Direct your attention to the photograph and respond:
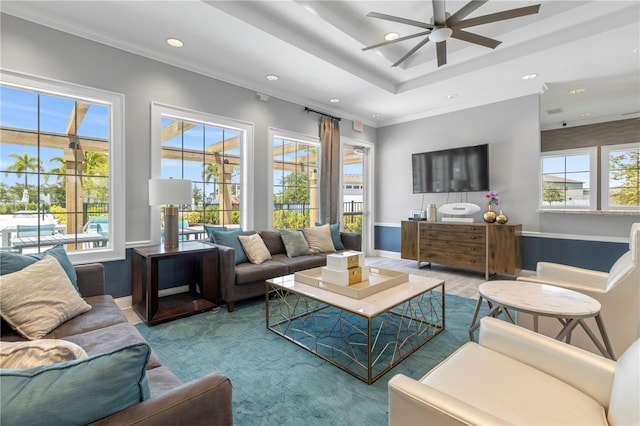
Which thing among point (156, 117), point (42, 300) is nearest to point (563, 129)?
point (156, 117)

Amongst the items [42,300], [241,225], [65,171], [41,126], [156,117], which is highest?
[156,117]

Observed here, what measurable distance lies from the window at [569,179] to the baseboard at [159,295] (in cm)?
642

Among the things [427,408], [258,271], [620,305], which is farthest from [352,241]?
[427,408]

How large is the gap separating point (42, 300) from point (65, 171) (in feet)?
5.91

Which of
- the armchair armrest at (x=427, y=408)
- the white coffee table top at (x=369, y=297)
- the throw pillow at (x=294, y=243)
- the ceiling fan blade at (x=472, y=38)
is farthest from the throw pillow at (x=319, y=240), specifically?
the armchair armrest at (x=427, y=408)

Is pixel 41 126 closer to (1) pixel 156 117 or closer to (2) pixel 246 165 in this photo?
(1) pixel 156 117

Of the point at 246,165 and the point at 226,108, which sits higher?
the point at 226,108

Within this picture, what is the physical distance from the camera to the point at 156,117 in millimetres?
3379

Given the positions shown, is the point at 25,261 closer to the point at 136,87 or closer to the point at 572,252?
the point at 136,87

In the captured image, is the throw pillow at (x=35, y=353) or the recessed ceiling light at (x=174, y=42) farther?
the recessed ceiling light at (x=174, y=42)

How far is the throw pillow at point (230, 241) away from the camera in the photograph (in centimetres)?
347

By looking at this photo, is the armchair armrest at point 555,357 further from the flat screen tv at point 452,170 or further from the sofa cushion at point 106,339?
the flat screen tv at point 452,170

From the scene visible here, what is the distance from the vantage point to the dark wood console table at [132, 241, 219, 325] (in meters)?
2.80

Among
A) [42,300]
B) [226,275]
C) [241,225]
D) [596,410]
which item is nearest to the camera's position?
[596,410]
